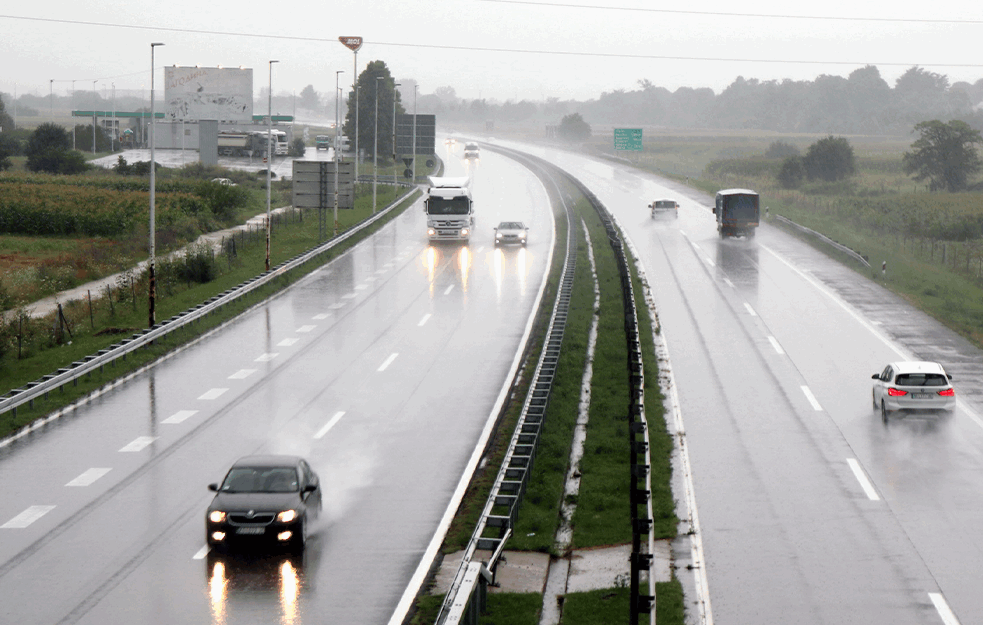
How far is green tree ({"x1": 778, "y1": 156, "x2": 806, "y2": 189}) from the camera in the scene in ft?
402

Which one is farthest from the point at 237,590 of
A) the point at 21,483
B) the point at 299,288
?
the point at 299,288

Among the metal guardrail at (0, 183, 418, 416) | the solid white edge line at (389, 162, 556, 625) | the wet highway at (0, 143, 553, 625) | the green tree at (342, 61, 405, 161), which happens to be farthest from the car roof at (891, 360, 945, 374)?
the green tree at (342, 61, 405, 161)

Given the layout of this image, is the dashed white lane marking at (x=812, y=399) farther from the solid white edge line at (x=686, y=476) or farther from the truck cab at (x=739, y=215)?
the truck cab at (x=739, y=215)

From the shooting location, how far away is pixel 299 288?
4641cm

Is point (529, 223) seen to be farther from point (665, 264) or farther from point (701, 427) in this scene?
point (701, 427)

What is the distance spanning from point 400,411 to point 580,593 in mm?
11349

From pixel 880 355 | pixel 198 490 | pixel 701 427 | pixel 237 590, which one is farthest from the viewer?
pixel 880 355

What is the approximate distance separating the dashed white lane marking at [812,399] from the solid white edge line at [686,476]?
3.58 meters

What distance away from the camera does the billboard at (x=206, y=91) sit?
124562 mm

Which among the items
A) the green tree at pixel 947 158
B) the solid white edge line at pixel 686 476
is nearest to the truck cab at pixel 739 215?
the solid white edge line at pixel 686 476

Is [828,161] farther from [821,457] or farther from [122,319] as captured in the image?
[821,457]

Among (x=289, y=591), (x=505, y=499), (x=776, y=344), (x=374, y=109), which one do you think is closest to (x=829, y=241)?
(x=776, y=344)

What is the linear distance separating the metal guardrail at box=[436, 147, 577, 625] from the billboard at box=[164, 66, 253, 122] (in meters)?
96.0

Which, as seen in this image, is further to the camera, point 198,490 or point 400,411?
point 400,411
